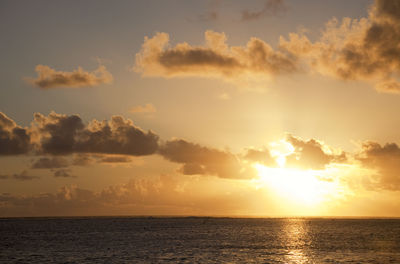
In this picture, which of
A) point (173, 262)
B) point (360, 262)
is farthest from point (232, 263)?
point (360, 262)

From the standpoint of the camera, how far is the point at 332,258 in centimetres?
7706

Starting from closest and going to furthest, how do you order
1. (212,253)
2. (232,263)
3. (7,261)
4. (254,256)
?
(232,263), (7,261), (254,256), (212,253)

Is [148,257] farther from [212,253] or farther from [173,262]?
[212,253]

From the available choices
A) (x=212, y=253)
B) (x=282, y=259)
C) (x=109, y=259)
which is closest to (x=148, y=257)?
(x=109, y=259)

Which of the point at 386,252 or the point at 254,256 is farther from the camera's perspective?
the point at 386,252

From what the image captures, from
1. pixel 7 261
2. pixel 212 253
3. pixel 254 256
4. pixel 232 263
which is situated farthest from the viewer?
pixel 212 253

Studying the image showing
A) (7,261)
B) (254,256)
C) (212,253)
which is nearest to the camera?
(7,261)

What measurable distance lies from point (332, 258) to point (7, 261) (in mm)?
61241

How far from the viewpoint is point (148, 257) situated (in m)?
78.4

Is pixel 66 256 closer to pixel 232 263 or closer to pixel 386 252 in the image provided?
pixel 232 263

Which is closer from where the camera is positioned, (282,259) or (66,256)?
(282,259)

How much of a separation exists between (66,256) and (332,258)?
174 feet

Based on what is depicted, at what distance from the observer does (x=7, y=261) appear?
245 feet

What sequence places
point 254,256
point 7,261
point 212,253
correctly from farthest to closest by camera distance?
point 212,253 → point 254,256 → point 7,261
